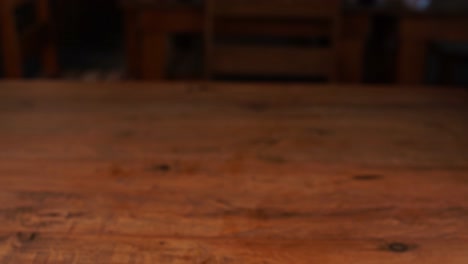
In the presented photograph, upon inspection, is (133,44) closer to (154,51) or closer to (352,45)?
(154,51)

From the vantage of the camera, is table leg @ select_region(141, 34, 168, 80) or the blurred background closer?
the blurred background

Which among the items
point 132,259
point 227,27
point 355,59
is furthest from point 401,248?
point 355,59

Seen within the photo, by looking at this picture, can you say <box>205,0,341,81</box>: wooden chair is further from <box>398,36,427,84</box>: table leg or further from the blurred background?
<box>398,36,427,84</box>: table leg

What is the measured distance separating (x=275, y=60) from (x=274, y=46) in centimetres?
12

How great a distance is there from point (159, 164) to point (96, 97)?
1.20 feet

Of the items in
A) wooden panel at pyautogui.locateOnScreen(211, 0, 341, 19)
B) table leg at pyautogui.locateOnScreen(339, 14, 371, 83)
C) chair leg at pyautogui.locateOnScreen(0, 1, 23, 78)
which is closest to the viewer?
wooden panel at pyautogui.locateOnScreen(211, 0, 341, 19)

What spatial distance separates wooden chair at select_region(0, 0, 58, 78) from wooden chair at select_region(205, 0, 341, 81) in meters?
1.34

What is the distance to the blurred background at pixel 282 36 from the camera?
161 centimetres

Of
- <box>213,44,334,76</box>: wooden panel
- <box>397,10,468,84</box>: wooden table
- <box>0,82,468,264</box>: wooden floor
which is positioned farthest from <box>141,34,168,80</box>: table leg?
<box>0,82,468,264</box>: wooden floor

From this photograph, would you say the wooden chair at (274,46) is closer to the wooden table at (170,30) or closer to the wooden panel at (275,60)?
the wooden panel at (275,60)

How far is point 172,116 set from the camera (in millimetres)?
1083

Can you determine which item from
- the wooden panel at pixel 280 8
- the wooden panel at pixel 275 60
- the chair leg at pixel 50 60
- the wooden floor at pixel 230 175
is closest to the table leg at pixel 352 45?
the wooden panel at pixel 280 8

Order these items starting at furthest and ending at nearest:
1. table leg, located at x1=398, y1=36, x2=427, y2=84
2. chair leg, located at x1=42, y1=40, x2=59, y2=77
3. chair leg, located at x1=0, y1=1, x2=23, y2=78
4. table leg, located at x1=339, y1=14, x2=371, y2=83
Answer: chair leg, located at x1=42, y1=40, x2=59, y2=77, chair leg, located at x1=0, y1=1, x2=23, y2=78, table leg, located at x1=339, y1=14, x2=371, y2=83, table leg, located at x1=398, y1=36, x2=427, y2=84

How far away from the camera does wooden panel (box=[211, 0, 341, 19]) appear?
1711 mm
